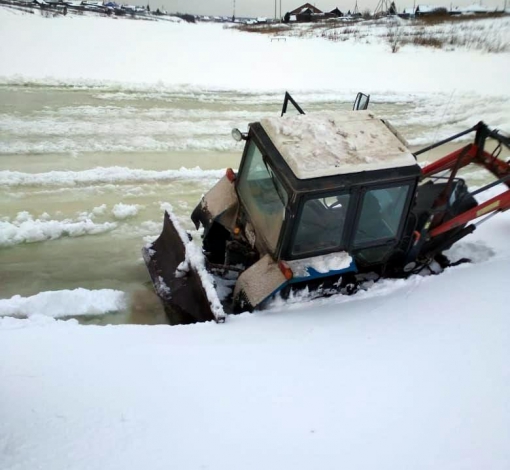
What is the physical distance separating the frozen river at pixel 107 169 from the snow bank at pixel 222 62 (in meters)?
1.58

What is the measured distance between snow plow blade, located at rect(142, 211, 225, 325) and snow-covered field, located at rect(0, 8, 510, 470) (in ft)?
0.87

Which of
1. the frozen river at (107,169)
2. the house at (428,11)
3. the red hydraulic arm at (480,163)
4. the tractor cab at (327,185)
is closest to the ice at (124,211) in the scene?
the frozen river at (107,169)

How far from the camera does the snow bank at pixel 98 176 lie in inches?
279

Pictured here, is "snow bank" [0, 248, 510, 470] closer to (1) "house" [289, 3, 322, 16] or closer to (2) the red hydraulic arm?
(2) the red hydraulic arm

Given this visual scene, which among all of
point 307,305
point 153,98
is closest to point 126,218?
point 307,305

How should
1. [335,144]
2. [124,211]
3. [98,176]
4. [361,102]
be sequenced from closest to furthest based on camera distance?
[335,144] → [361,102] → [124,211] → [98,176]

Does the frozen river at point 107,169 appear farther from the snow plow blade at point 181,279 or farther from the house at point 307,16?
the house at point 307,16

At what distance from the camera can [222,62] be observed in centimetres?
1603

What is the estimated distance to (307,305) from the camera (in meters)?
4.75

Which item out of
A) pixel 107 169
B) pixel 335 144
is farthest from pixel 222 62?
pixel 335 144

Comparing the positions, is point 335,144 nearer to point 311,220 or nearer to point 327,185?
point 327,185

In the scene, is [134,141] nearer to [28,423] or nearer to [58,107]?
[58,107]

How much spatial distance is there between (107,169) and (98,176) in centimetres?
21

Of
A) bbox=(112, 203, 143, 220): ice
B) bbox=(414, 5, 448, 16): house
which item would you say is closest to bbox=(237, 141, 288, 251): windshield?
bbox=(112, 203, 143, 220): ice
